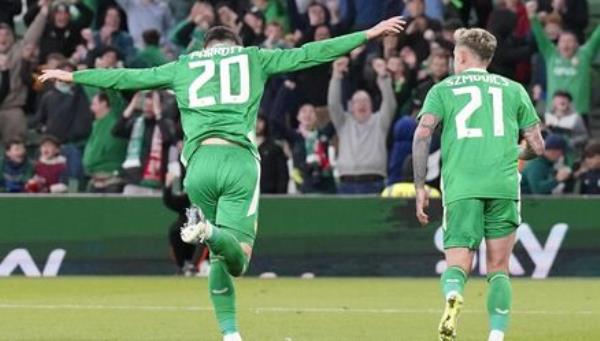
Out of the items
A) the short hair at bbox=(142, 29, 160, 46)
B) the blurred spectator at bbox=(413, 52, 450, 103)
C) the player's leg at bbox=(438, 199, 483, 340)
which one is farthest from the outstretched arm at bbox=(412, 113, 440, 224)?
the short hair at bbox=(142, 29, 160, 46)

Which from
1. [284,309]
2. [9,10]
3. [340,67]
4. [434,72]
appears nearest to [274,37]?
[340,67]

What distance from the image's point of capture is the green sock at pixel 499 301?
12.2m

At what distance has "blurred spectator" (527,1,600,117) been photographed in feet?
79.3

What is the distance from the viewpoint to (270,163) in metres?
23.5

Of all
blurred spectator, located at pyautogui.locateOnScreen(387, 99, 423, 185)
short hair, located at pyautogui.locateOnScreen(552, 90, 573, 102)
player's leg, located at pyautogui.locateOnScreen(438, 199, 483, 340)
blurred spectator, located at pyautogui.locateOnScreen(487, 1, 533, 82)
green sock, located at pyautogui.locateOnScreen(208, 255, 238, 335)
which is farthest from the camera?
blurred spectator, located at pyautogui.locateOnScreen(487, 1, 533, 82)

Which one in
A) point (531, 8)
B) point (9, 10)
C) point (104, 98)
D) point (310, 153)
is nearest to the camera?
point (310, 153)

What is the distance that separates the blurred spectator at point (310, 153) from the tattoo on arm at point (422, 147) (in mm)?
11615

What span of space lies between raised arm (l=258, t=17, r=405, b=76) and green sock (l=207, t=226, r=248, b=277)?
1.32 meters

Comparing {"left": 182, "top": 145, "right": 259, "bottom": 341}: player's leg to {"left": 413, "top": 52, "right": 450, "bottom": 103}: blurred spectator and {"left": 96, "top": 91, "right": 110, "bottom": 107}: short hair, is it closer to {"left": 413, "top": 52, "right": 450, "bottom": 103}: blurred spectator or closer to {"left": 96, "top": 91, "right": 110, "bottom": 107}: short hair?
{"left": 413, "top": 52, "right": 450, "bottom": 103}: blurred spectator

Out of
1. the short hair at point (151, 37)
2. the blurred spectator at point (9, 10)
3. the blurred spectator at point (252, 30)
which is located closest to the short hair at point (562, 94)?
the blurred spectator at point (252, 30)

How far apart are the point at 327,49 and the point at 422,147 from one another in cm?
96

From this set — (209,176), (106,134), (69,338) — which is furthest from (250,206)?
(106,134)

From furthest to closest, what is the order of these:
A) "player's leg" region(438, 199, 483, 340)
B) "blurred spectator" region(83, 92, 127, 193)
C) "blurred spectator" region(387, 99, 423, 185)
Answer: "blurred spectator" region(83, 92, 127, 193), "blurred spectator" region(387, 99, 423, 185), "player's leg" region(438, 199, 483, 340)

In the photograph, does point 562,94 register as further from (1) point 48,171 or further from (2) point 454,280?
(2) point 454,280
